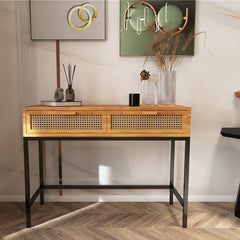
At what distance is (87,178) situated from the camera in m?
2.21

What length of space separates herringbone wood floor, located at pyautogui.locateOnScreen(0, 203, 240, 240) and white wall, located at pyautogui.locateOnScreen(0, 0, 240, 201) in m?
0.14

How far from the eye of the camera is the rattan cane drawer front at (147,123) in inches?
65.9

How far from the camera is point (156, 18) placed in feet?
6.71

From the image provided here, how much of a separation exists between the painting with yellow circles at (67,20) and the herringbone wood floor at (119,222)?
1424 mm

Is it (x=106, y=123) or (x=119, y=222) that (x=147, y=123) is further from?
(x=119, y=222)

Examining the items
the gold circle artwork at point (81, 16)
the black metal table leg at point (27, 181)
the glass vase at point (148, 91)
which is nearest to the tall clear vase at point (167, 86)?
the glass vase at point (148, 91)

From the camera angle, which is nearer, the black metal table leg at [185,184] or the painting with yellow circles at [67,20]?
the black metal table leg at [185,184]

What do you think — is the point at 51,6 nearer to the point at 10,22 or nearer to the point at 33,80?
the point at 10,22

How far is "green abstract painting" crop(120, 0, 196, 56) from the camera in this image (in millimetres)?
2035

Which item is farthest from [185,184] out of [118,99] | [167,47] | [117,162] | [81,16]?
[81,16]

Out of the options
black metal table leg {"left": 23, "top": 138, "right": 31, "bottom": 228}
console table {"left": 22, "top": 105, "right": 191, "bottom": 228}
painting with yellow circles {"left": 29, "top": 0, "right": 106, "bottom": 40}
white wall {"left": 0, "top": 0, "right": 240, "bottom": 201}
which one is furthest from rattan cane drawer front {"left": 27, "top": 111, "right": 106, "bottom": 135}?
painting with yellow circles {"left": 29, "top": 0, "right": 106, "bottom": 40}

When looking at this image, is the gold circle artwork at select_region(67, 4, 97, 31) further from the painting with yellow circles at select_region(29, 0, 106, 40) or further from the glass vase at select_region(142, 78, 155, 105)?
the glass vase at select_region(142, 78, 155, 105)

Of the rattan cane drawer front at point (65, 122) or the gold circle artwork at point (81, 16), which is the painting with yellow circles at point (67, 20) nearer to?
the gold circle artwork at point (81, 16)

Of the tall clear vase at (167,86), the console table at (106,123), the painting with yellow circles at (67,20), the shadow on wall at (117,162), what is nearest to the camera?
the console table at (106,123)
